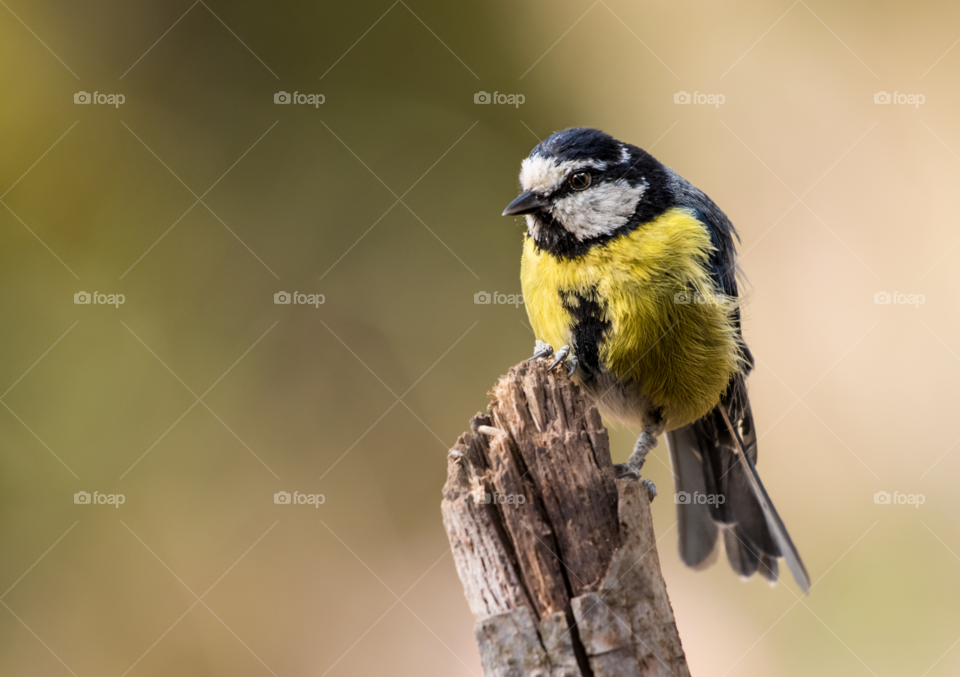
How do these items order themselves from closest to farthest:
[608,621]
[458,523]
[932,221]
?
[608,621], [458,523], [932,221]

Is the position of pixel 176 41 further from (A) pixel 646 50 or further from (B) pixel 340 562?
(B) pixel 340 562

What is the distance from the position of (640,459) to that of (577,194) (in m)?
1.08

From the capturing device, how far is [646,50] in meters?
5.37

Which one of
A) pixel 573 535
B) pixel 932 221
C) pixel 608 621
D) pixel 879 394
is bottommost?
pixel 608 621

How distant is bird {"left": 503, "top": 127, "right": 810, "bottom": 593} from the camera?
2.64 metres

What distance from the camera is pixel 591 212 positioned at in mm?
2689

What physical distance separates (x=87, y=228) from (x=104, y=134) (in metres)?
0.72

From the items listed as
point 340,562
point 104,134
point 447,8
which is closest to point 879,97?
point 447,8

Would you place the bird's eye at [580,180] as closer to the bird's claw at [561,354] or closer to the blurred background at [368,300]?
the bird's claw at [561,354]

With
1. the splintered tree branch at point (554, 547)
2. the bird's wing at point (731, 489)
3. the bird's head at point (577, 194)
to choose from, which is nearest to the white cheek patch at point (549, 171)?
the bird's head at point (577, 194)
